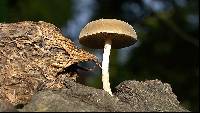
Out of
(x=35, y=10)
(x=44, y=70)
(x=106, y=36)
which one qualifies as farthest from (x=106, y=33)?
(x=35, y=10)

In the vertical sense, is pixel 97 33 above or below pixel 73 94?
above

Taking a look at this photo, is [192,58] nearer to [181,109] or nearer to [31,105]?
[181,109]

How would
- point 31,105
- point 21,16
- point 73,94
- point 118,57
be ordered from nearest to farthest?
point 31,105, point 73,94, point 21,16, point 118,57

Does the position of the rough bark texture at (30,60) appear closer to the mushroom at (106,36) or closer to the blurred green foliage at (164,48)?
the mushroom at (106,36)

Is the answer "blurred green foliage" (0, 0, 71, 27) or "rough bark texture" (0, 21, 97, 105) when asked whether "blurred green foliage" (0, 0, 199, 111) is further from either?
"rough bark texture" (0, 21, 97, 105)

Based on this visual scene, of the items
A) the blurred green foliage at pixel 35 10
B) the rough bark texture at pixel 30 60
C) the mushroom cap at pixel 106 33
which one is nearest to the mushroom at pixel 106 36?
the mushroom cap at pixel 106 33

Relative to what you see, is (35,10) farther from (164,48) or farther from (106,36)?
(164,48)

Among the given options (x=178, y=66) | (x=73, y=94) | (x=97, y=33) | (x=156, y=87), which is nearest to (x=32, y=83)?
(x=73, y=94)

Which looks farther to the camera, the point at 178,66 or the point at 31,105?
the point at 178,66
